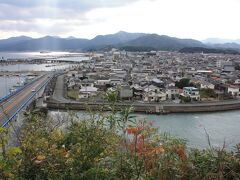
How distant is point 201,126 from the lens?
780 centimetres

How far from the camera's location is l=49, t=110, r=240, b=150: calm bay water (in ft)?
24.0

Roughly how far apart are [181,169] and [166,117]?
910 cm

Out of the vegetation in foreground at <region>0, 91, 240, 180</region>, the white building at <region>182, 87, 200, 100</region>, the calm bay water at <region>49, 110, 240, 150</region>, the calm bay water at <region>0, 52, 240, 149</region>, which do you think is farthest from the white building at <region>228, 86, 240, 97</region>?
the vegetation in foreground at <region>0, 91, 240, 180</region>

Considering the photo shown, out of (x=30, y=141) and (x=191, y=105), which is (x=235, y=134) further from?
(x=30, y=141)

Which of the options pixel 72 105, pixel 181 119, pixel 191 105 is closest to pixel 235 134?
pixel 181 119

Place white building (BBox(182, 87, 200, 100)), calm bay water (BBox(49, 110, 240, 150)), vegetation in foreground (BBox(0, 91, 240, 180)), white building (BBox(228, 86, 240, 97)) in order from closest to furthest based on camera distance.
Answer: vegetation in foreground (BBox(0, 91, 240, 180)) < calm bay water (BBox(49, 110, 240, 150)) < white building (BBox(182, 87, 200, 100)) < white building (BBox(228, 86, 240, 97))

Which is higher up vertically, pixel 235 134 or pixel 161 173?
pixel 161 173

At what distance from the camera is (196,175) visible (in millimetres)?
1651

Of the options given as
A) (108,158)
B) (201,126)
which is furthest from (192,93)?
(108,158)

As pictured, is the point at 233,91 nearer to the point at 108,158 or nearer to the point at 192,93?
the point at 192,93

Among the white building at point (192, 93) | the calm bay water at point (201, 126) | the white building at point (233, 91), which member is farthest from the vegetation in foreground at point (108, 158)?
the white building at point (233, 91)

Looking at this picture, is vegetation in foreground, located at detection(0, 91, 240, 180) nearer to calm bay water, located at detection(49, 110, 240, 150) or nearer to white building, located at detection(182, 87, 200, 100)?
calm bay water, located at detection(49, 110, 240, 150)

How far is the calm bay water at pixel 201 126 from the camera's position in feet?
24.0

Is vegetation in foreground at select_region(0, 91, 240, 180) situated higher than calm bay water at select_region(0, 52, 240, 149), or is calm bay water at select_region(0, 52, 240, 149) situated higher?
vegetation in foreground at select_region(0, 91, 240, 180)
